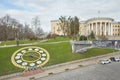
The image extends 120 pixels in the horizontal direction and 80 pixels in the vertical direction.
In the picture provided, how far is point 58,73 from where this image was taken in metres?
31.0

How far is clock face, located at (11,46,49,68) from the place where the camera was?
109 feet

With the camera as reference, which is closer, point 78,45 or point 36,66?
point 36,66

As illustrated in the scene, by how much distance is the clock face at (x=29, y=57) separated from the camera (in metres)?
33.1

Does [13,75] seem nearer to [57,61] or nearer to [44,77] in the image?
[44,77]

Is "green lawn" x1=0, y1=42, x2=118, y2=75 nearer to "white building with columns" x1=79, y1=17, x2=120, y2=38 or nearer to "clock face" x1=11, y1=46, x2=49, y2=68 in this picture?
"clock face" x1=11, y1=46, x2=49, y2=68

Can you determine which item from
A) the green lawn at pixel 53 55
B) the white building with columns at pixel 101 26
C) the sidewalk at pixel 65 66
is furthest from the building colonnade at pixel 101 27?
the sidewalk at pixel 65 66

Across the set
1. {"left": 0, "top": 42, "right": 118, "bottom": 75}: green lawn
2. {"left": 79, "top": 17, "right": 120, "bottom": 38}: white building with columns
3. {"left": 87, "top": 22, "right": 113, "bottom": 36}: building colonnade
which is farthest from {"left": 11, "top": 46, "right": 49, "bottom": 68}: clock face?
{"left": 87, "top": 22, "right": 113, "bottom": 36}: building colonnade

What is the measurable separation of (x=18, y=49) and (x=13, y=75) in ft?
34.2

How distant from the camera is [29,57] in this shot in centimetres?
3547

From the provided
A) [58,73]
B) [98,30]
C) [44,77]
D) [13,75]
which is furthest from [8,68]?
[98,30]

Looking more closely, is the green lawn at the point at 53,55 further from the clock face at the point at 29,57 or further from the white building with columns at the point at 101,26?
the white building with columns at the point at 101,26

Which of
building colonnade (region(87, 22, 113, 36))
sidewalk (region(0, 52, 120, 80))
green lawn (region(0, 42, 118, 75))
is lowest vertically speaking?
sidewalk (region(0, 52, 120, 80))

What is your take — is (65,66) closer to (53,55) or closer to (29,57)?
(53,55)

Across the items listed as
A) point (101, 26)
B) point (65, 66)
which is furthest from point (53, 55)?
point (101, 26)
